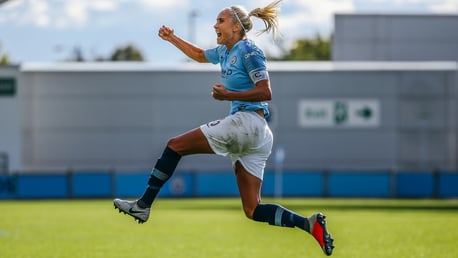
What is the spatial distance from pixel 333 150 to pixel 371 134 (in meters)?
1.91

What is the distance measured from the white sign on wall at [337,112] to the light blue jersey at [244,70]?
40.4 meters

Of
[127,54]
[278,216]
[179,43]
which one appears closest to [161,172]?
[278,216]

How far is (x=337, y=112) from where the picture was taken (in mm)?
A: 51031

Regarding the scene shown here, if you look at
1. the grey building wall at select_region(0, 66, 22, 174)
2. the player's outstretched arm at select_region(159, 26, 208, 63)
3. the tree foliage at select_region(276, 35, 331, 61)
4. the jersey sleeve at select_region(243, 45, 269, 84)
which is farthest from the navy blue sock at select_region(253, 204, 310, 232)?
the tree foliage at select_region(276, 35, 331, 61)

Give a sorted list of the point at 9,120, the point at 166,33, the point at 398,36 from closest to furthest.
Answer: the point at 166,33
the point at 9,120
the point at 398,36

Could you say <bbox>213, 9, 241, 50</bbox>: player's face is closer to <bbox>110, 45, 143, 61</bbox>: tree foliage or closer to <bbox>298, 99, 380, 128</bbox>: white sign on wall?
<bbox>298, 99, 380, 128</bbox>: white sign on wall

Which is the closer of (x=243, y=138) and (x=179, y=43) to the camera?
(x=243, y=138)

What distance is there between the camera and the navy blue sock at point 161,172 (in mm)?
10062

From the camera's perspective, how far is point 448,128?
167 ft

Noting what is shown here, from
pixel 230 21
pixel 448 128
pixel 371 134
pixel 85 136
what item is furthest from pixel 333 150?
pixel 230 21

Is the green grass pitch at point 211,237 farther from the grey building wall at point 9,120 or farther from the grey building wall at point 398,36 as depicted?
the grey building wall at point 398,36

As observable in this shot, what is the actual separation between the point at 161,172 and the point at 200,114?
40300 millimetres

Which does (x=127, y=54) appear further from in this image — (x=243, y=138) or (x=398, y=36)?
(x=243, y=138)

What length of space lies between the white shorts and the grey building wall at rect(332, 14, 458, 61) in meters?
44.9
